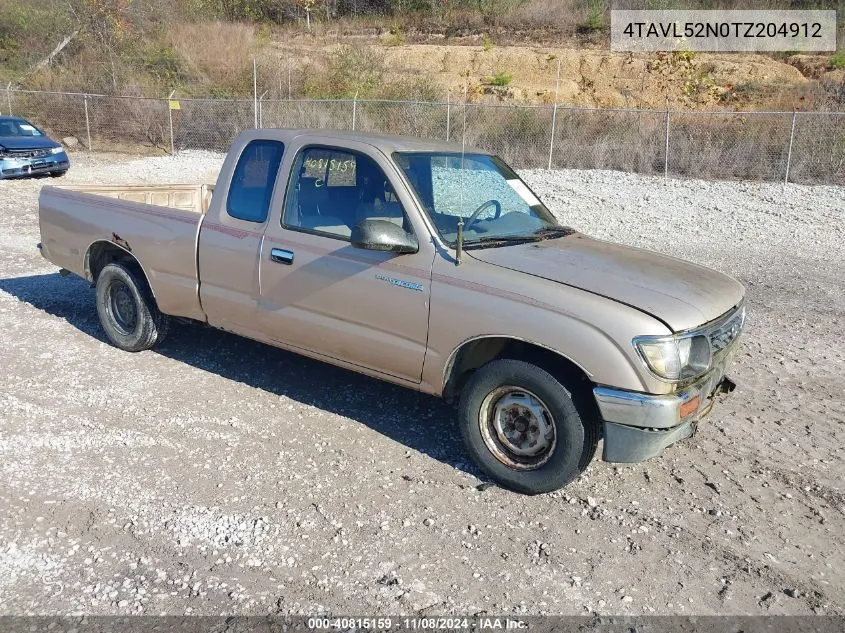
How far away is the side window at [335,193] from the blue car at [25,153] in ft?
49.3

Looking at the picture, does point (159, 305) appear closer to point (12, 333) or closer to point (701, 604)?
point (12, 333)

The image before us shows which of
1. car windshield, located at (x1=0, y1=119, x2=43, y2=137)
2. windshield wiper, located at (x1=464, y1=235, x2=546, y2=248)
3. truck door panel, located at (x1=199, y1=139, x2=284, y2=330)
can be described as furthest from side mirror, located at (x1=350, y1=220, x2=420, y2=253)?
car windshield, located at (x1=0, y1=119, x2=43, y2=137)

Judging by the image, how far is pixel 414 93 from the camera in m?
26.0

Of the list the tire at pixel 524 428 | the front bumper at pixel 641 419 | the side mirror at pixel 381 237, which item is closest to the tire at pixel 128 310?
the side mirror at pixel 381 237

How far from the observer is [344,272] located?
4.64 meters

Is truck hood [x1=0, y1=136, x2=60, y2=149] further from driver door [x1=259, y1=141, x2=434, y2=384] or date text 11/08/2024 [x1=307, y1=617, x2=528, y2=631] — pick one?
date text 11/08/2024 [x1=307, y1=617, x2=528, y2=631]

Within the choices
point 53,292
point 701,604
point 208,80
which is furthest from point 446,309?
point 208,80

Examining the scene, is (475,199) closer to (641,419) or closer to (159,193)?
(641,419)

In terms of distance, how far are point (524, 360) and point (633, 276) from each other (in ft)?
2.59

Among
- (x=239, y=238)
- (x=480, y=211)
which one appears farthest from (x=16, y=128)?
(x=480, y=211)

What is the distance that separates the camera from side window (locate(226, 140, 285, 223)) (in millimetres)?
5125

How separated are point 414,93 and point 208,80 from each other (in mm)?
9796

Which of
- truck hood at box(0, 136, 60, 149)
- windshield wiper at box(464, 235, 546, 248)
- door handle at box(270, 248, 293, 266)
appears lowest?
door handle at box(270, 248, 293, 266)

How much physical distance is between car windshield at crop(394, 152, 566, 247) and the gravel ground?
137 cm
